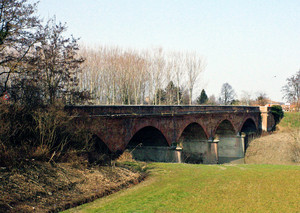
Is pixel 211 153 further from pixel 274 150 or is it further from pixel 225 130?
pixel 225 130

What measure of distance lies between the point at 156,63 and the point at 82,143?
34630 millimetres

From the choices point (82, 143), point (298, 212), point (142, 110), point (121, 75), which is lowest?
point (298, 212)

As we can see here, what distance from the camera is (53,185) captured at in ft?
31.9

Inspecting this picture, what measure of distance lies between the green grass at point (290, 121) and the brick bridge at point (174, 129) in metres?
4.74

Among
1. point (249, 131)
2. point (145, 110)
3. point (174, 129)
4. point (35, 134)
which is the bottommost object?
point (249, 131)

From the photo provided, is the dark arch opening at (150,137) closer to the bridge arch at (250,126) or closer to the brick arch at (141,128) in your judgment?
the brick arch at (141,128)

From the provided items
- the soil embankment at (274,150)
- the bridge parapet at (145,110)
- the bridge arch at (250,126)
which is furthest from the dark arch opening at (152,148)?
the bridge arch at (250,126)

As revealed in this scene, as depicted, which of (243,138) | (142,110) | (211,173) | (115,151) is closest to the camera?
(211,173)

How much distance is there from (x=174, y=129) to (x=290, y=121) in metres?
30.2

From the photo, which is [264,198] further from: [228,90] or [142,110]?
[228,90]

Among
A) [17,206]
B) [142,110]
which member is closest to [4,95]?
[17,206]

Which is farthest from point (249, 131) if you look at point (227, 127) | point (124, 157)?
point (124, 157)

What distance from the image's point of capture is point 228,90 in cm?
9525

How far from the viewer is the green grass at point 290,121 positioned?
146 ft
